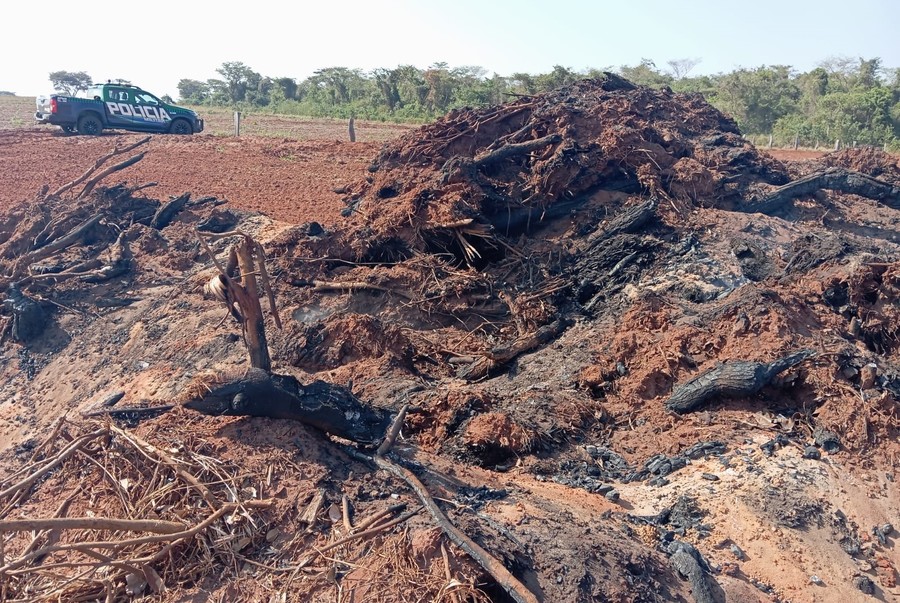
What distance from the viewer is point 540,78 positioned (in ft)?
85.5

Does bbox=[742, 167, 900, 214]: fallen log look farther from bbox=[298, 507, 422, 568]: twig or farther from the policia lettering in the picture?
the policia lettering

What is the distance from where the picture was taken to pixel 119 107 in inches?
641

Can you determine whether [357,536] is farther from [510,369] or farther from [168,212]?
[168,212]

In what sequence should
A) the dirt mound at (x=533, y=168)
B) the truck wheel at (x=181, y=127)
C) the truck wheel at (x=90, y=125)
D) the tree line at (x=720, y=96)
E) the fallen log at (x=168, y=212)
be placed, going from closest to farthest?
the dirt mound at (x=533, y=168) < the fallen log at (x=168, y=212) < the truck wheel at (x=90, y=125) < the truck wheel at (x=181, y=127) < the tree line at (x=720, y=96)

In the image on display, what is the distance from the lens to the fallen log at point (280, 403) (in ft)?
14.2

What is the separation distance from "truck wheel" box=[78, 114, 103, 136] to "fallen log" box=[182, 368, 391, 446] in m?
14.5

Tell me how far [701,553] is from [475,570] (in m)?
1.51

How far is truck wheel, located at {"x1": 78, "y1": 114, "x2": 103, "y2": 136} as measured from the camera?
16.1m

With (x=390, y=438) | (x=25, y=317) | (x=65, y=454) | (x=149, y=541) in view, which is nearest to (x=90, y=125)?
(x=25, y=317)

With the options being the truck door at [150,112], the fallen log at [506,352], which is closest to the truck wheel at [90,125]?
the truck door at [150,112]

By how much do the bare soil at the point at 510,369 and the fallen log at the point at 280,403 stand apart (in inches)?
4.1

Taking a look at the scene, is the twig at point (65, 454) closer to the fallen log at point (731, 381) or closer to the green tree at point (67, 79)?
the fallen log at point (731, 381)

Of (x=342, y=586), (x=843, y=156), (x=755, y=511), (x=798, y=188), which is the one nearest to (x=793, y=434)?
(x=755, y=511)

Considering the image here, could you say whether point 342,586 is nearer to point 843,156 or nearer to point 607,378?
point 607,378
